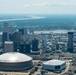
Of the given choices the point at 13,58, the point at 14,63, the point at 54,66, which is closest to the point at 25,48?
the point at 13,58

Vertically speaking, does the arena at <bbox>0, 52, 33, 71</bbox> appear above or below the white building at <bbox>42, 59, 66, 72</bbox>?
above

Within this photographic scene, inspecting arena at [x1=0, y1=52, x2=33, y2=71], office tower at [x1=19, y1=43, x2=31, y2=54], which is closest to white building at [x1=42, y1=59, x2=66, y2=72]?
arena at [x1=0, y1=52, x2=33, y2=71]

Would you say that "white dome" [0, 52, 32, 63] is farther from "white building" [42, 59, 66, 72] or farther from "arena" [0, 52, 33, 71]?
"white building" [42, 59, 66, 72]

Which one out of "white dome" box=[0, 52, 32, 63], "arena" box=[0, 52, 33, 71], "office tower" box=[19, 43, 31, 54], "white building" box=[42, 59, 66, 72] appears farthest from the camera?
"office tower" box=[19, 43, 31, 54]

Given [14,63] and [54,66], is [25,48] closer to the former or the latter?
[54,66]

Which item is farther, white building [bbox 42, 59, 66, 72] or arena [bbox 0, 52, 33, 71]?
white building [bbox 42, 59, 66, 72]

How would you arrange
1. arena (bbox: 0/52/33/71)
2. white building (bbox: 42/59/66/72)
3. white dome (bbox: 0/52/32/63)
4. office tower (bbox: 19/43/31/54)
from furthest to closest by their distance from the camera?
office tower (bbox: 19/43/31/54) → white building (bbox: 42/59/66/72) → white dome (bbox: 0/52/32/63) → arena (bbox: 0/52/33/71)

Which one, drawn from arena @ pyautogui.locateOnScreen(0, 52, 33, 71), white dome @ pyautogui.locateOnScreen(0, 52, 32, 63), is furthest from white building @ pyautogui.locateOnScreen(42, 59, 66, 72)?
white dome @ pyautogui.locateOnScreen(0, 52, 32, 63)

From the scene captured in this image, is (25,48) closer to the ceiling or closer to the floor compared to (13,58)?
closer to the floor

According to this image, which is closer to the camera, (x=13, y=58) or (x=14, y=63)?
(x=14, y=63)

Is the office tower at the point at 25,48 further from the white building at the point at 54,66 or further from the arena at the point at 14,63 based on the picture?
the arena at the point at 14,63
